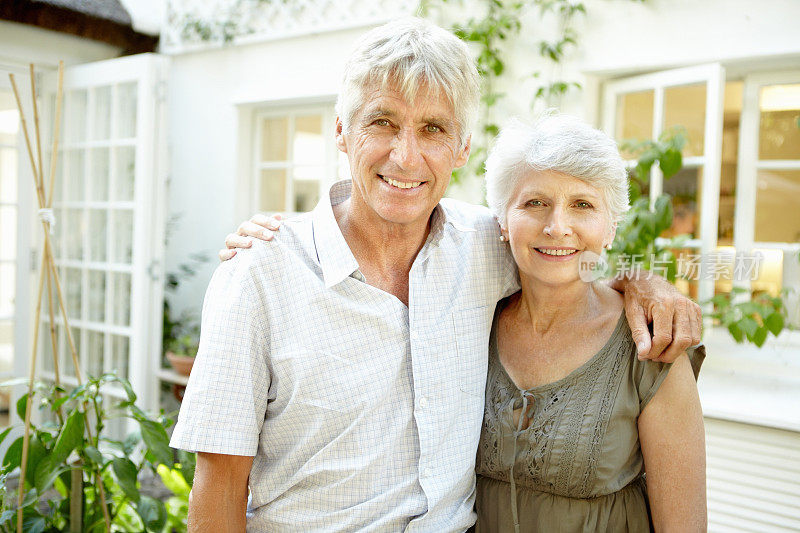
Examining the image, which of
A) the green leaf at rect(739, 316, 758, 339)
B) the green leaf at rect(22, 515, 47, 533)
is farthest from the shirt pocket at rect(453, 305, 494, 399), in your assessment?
the green leaf at rect(22, 515, 47, 533)

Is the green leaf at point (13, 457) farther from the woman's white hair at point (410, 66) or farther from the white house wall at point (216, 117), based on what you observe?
the white house wall at point (216, 117)

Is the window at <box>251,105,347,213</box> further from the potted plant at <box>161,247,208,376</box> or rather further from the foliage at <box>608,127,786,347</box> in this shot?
the foliage at <box>608,127,786,347</box>

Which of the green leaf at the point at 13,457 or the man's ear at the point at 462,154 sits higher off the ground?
the man's ear at the point at 462,154

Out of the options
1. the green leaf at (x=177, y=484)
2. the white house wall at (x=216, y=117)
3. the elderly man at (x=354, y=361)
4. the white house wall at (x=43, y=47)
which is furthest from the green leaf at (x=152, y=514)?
the white house wall at (x=43, y=47)

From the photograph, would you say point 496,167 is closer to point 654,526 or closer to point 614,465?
point 614,465

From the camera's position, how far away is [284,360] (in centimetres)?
129

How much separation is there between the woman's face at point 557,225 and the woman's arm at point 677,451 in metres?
0.28

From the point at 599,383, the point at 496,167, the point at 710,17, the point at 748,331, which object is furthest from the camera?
the point at 710,17

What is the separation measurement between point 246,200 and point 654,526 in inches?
128

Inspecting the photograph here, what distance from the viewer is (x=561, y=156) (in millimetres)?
1350

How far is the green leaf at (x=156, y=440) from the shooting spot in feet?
7.04

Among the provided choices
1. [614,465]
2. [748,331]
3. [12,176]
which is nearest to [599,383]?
[614,465]

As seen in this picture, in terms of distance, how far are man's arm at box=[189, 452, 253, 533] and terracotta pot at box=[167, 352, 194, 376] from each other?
2.48 m

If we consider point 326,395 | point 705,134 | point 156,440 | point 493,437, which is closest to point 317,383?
point 326,395
